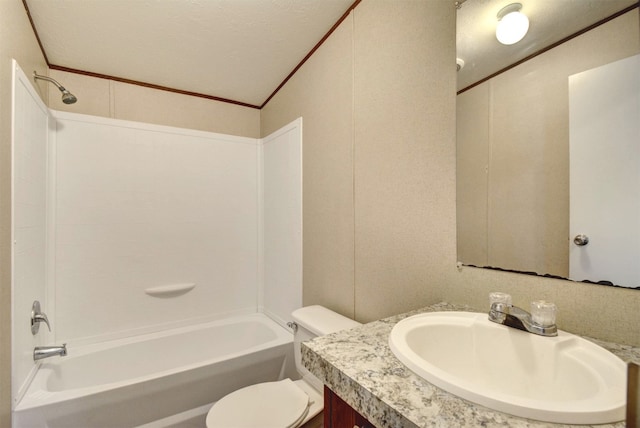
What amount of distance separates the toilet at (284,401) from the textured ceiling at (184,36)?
1653 mm

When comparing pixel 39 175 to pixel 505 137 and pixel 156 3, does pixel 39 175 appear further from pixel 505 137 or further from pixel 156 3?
pixel 505 137

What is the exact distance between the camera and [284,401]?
1.41 m

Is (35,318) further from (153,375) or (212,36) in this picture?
(212,36)

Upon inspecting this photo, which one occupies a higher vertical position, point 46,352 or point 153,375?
point 46,352

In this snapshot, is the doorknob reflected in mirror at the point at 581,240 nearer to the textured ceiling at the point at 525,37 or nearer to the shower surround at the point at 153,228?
the textured ceiling at the point at 525,37

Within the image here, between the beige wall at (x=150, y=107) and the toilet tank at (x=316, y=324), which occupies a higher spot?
the beige wall at (x=150, y=107)

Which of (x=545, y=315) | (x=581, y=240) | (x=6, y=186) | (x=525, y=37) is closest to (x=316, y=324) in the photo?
(x=545, y=315)

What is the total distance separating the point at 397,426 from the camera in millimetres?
465

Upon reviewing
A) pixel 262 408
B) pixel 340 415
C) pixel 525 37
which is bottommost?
pixel 262 408

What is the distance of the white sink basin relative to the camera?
0.45 metres

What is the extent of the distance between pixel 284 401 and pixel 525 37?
177 cm

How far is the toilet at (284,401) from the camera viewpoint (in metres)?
1.28

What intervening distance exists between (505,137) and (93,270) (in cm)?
262

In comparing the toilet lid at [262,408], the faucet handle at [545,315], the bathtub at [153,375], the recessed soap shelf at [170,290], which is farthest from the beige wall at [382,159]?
the recessed soap shelf at [170,290]
